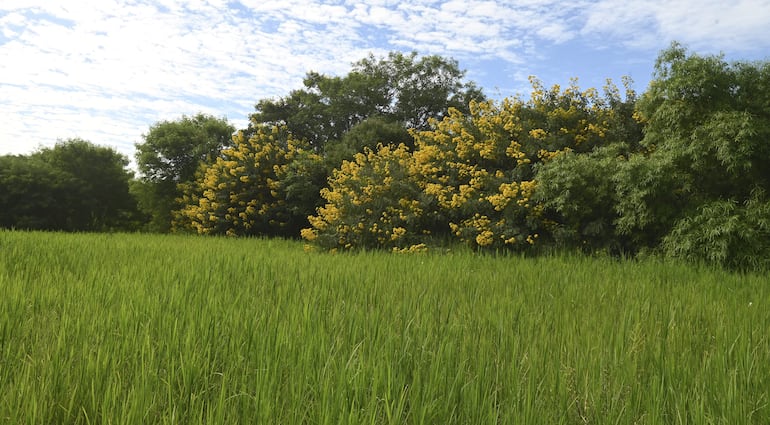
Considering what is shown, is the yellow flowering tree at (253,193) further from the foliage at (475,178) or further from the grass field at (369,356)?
the grass field at (369,356)

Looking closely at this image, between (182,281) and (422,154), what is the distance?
7253mm

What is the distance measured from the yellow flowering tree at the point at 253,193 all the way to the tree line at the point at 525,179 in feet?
0.18

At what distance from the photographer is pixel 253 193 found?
1608 cm

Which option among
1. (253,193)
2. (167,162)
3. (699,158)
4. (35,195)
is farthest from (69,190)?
(699,158)

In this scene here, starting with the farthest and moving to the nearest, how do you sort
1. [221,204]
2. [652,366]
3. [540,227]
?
1. [221,204]
2. [540,227]
3. [652,366]

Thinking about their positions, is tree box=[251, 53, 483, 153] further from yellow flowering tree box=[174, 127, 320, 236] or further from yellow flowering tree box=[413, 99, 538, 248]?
yellow flowering tree box=[413, 99, 538, 248]

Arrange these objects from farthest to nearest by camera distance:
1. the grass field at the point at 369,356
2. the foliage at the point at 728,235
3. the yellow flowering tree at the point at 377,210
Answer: the yellow flowering tree at the point at 377,210
the foliage at the point at 728,235
the grass field at the point at 369,356

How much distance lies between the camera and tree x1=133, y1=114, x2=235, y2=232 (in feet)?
65.0

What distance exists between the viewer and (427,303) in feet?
11.3

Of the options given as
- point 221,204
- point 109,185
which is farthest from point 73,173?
point 221,204

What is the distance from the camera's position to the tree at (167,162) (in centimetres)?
1980

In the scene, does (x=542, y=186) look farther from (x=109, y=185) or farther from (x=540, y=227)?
(x=109, y=185)

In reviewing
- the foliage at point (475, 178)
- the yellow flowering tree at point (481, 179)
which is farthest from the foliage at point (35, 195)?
the yellow flowering tree at point (481, 179)

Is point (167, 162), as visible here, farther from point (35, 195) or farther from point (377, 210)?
point (377, 210)
